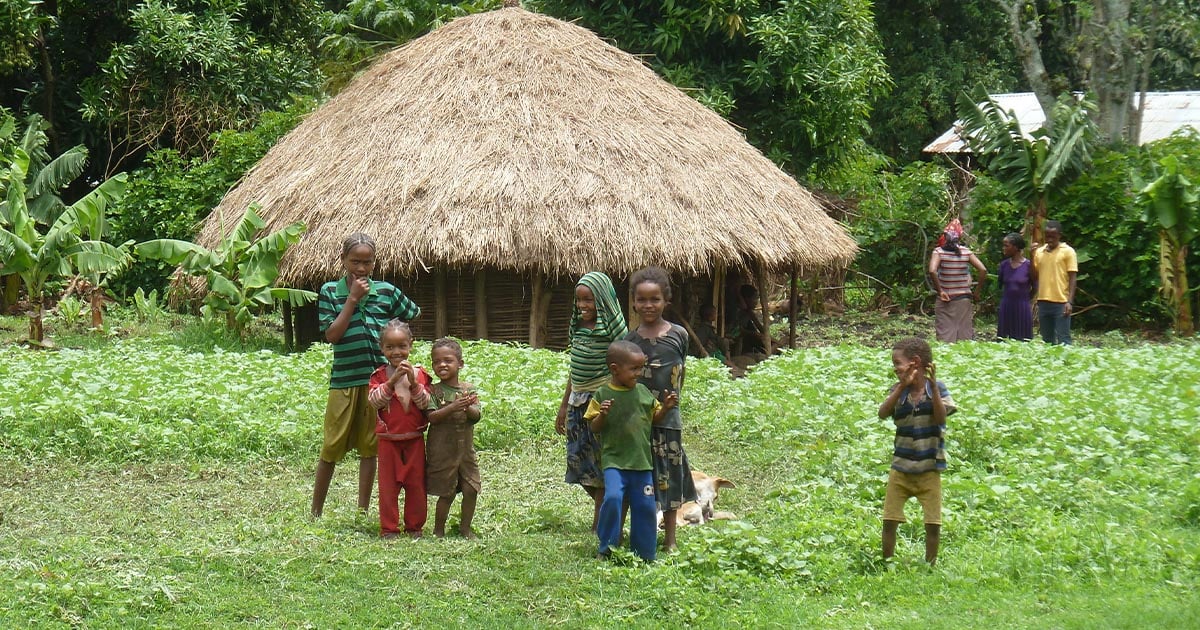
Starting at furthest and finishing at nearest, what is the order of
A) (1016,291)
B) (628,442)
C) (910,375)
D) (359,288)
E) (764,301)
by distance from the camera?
1. (764,301)
2. (1016,291)
3. (359,288)
4. (628,442)
5. (910,375)

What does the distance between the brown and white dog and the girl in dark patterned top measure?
563mm

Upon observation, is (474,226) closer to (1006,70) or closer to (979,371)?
(979,371)

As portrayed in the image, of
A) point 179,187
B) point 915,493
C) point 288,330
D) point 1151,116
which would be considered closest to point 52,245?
point 288,330

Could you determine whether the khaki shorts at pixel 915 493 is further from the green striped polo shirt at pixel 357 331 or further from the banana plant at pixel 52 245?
the banana plant at pixel 52 245

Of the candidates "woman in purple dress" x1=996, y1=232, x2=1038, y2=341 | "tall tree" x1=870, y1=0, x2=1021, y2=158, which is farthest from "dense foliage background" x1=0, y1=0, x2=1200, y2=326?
"tall tree" x1=870, y1=0, x2=1021, y2=158

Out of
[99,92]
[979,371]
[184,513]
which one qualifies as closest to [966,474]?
[979,371]

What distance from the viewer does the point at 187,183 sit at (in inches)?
714

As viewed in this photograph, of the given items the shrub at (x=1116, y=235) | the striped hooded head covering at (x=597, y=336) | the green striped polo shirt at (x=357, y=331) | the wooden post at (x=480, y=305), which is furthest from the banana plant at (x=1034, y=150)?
the green striped polo shirt at (x=357, y=331)

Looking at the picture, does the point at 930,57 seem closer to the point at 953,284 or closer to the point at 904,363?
the point at 953,284

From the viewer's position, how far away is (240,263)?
13.1 meters

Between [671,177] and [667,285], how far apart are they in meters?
7.48

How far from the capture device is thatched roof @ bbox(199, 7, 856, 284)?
485 inches

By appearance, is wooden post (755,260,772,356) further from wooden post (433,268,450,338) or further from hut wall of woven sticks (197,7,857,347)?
wooden post (433,268,450,338)

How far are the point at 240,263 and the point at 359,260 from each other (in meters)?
7.45
